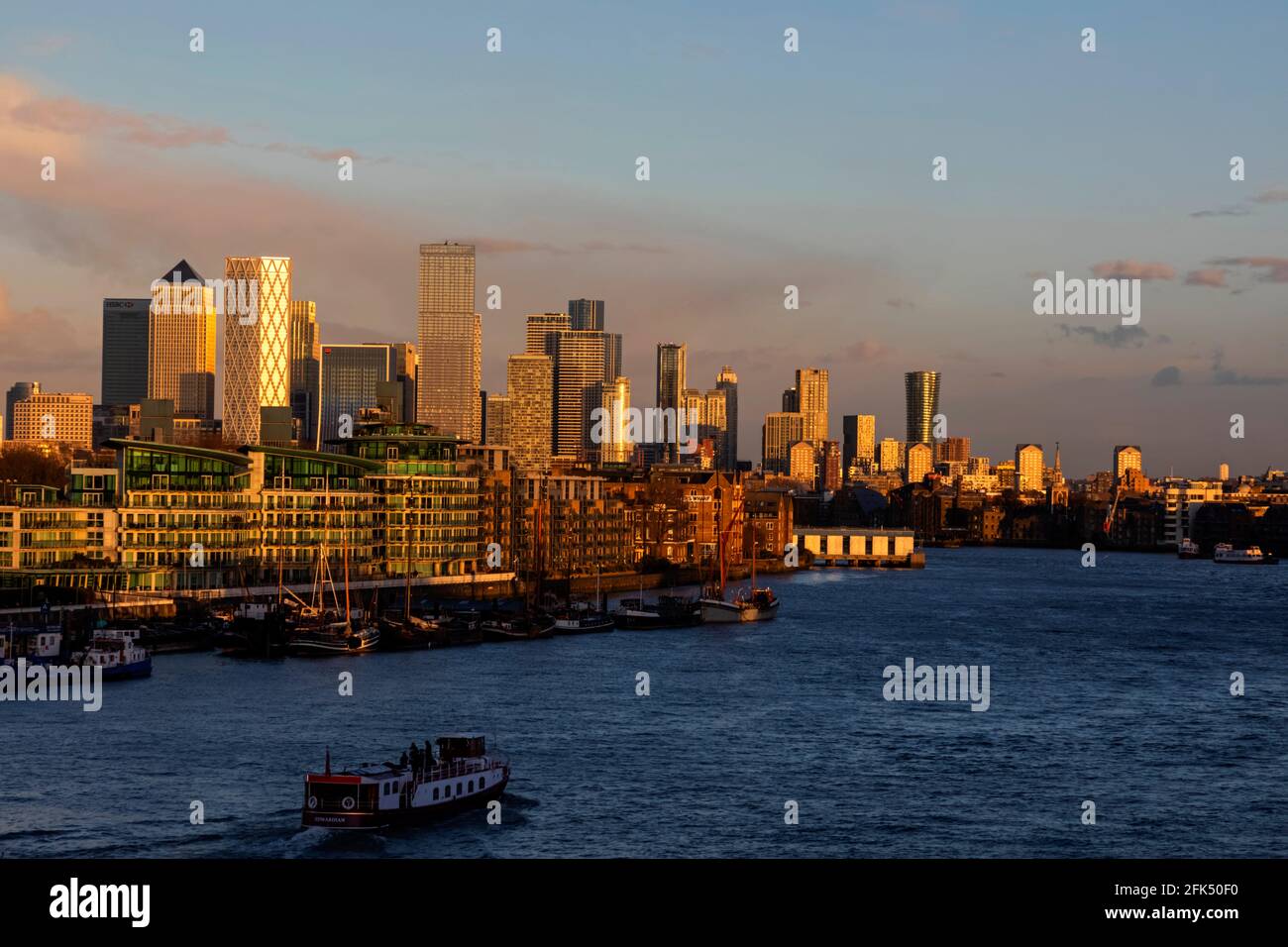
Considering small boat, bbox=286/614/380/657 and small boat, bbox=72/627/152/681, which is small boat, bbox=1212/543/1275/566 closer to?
small boat, bbox=286/614/380/657

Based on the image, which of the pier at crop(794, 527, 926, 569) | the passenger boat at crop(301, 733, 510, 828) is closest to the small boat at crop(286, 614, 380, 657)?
the passenger boat at crop(301, 733, 510, 828)

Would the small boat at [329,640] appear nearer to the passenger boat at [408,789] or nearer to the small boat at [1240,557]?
the passenger boat at [408,789]

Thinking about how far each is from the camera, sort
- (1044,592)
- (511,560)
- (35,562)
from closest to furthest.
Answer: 1. (35,562)
2. (511,560)
3. (1044,592)

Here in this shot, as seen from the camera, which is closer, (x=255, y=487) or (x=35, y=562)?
(x=35, y=562)

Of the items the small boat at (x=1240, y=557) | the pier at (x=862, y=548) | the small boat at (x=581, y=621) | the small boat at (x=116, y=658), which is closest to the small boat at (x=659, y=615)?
the small boat at (x=581, y=621)
